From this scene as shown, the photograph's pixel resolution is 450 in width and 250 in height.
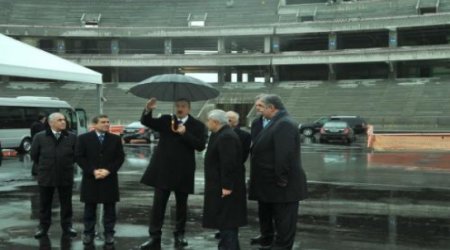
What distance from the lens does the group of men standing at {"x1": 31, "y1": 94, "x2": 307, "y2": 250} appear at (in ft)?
22.6

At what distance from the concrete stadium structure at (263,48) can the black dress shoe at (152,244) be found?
1647 inches

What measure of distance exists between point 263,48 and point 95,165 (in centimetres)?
5947

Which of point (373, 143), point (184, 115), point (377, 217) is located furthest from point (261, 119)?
point (373, 143)

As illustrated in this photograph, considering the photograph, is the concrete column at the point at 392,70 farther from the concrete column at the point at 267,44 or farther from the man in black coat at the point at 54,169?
the man in black coat at the point at 54,169

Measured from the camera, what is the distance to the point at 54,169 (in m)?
8.44

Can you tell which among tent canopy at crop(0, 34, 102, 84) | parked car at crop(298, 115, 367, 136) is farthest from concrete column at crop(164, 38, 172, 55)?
tent canopy at crop(0, 34, 102, 84)

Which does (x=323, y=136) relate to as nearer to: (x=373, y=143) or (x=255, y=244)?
(x=373, y=143)

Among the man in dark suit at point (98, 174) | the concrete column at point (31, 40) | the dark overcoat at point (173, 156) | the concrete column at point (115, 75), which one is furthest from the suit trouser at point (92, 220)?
the concrete column at point (31, 40)

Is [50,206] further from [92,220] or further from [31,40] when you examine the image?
[31,40]

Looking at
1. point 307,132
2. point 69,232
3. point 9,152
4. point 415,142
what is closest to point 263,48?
point 307,132

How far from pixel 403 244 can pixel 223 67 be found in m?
57.9

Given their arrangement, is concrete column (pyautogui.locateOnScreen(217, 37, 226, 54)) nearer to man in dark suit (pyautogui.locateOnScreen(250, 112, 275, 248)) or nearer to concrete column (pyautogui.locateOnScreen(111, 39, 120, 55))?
concrete column (pyautogui.locateOnScreen(111, 39, 120, 55))

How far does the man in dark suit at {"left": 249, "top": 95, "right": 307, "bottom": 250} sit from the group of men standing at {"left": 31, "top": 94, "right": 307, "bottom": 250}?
1 cm

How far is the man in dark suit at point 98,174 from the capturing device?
7.98m
